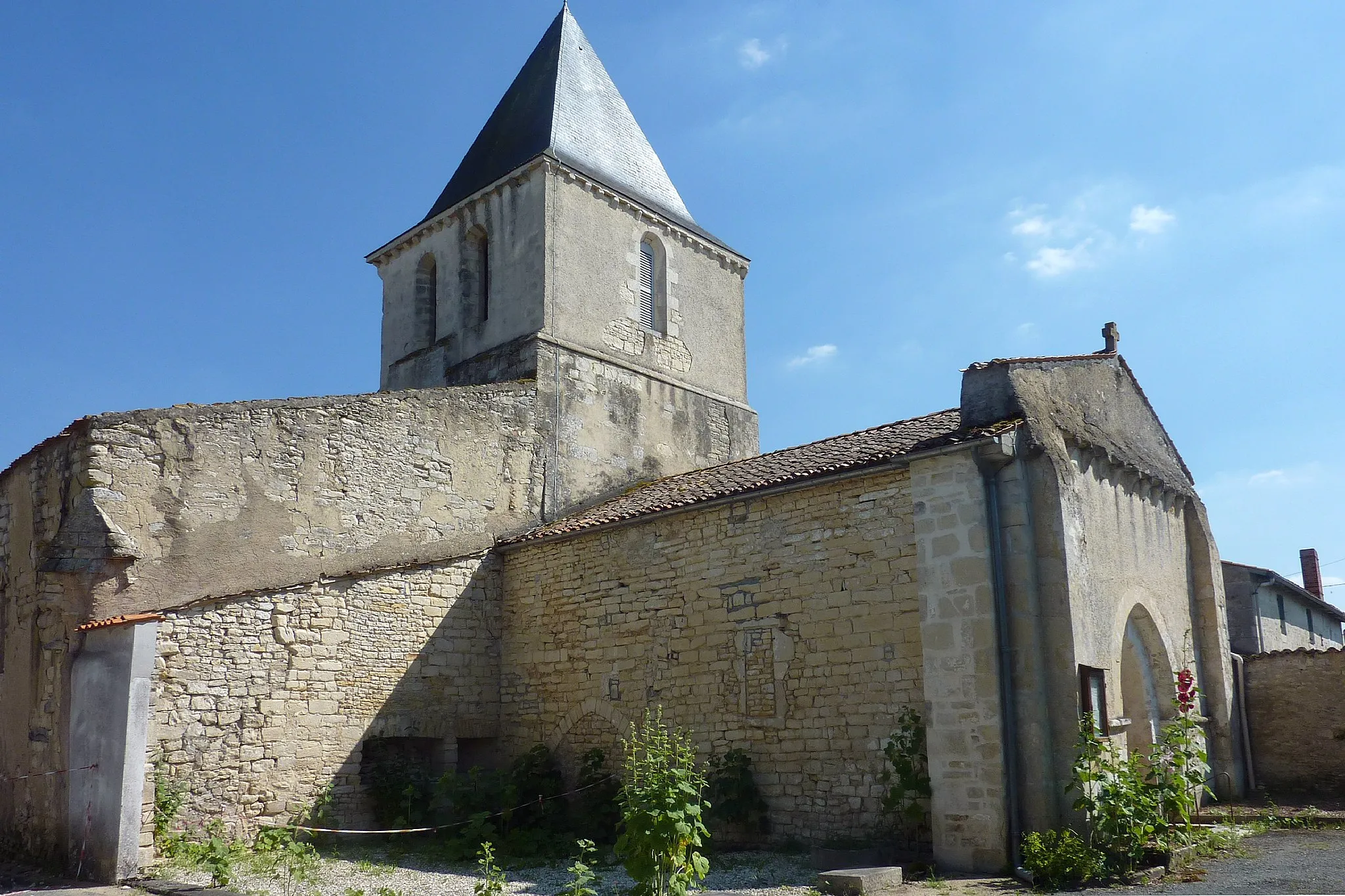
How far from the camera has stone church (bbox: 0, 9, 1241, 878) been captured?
29.0 ft

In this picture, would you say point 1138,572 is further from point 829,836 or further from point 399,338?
point 399,338

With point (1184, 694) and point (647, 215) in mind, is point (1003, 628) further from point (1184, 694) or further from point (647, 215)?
point (647, 215)

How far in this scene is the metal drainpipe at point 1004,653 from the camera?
26.8 feet

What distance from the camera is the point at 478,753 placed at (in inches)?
506

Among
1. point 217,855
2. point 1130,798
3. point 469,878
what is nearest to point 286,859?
point 217,855

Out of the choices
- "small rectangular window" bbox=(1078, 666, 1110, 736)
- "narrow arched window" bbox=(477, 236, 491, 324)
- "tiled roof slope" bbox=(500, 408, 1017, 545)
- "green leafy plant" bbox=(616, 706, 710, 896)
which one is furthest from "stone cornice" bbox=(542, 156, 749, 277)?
"green leafy plant" bbox=(616, 706, 710, 896)

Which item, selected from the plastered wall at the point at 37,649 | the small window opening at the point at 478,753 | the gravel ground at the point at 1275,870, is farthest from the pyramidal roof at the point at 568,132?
the gravel ground at the point at 1275,870

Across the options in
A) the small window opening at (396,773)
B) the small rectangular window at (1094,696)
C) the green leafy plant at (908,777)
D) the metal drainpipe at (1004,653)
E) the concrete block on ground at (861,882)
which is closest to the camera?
the concrete block on ground at (861,882)

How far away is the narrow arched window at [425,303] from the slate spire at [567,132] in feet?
2.97

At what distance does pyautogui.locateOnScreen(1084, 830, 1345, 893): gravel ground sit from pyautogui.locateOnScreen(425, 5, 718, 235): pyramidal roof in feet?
38.4

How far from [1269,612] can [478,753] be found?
13854mm

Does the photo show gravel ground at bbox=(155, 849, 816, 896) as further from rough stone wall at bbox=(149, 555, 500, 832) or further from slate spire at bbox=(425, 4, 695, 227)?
slate spire at bbox=(425, 4, 695, 227)

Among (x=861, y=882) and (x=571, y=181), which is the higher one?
(x=571, y=181)

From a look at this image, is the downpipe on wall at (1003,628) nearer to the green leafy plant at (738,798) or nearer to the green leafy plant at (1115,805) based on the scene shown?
the green leafy plant at (1115,805)
